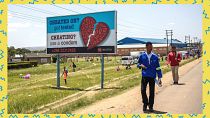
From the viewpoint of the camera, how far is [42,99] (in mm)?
14312

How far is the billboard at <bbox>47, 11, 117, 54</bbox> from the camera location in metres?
18.1

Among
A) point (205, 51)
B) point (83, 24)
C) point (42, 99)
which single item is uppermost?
point (83, 24)

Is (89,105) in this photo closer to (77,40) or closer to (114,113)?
(114,113)

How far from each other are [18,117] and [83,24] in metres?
10.5

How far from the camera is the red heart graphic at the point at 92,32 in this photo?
59.4 feet

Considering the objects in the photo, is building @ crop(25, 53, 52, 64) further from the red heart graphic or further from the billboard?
the red heart graphic

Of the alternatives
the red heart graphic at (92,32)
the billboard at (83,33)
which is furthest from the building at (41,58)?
the red heart graphic at (92,32)

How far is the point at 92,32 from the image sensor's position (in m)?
18.3

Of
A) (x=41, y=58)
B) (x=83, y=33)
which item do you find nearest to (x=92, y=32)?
(x=83, y=33)

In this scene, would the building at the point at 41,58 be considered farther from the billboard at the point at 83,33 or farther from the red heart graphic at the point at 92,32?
the red heart graphic at the point at 92,32

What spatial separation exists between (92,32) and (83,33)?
64 centimetres

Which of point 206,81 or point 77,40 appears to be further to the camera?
point 77,40

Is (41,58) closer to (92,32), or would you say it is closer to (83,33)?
(83,33)

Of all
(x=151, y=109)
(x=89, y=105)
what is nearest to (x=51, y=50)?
(x=89, y=105)
